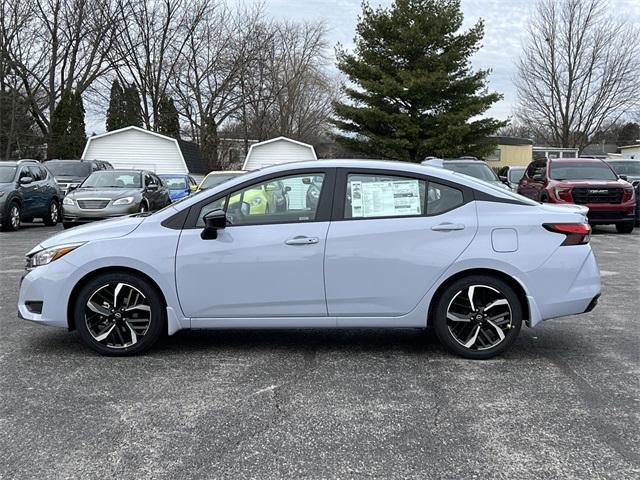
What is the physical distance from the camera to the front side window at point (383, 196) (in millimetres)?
4762

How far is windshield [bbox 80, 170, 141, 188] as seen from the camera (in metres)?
15.5

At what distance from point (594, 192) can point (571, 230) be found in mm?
10614

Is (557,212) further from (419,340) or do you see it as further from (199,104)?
(199,104)

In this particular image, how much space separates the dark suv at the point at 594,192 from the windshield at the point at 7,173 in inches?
518

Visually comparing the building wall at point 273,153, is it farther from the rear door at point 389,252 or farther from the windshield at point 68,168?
the rear door at point 389,252

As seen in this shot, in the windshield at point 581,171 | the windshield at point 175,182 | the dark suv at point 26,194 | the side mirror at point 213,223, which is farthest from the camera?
the windshield at point 175,182

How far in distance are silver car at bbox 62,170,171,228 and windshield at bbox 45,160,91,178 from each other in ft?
17.9

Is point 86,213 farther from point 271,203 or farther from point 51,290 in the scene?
point 271,203

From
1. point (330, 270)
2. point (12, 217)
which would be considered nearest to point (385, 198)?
point (330, 270)

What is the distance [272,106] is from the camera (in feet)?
178

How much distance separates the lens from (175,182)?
24.0 m

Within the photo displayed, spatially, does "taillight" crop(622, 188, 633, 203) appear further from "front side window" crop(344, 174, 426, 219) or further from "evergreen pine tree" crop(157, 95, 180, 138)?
"evergreen pine tree" crop(157, 95, 180, 138)

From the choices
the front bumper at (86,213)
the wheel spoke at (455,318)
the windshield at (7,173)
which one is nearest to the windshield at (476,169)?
the front bumper at (86,213)

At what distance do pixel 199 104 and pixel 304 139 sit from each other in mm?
15663
